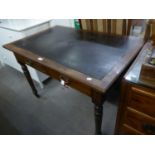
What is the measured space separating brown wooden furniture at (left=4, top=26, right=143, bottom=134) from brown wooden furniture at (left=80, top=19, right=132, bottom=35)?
0.68 ft

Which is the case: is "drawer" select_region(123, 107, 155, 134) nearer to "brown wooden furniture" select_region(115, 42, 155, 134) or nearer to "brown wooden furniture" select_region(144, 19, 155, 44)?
"brown wooden furniture" select_region(115, 42, 155, 134)

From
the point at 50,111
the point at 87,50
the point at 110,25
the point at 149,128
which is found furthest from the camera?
the point at 50,111

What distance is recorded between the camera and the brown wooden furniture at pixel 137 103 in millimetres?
701

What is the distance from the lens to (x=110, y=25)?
4.81 feet

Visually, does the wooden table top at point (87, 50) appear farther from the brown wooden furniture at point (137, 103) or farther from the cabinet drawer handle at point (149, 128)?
the cabinet drawer handle at point (149, 128)

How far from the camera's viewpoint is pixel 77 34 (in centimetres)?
140

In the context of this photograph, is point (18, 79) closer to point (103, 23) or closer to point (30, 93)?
point (30, 93)

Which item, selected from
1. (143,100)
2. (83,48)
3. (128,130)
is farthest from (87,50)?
(128,130)

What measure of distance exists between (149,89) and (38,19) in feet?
5.08

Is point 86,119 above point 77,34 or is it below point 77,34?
below

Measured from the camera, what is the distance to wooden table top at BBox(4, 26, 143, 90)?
2.85ft

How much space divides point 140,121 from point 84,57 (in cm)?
56

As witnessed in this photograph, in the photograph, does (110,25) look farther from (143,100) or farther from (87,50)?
(143,100)
